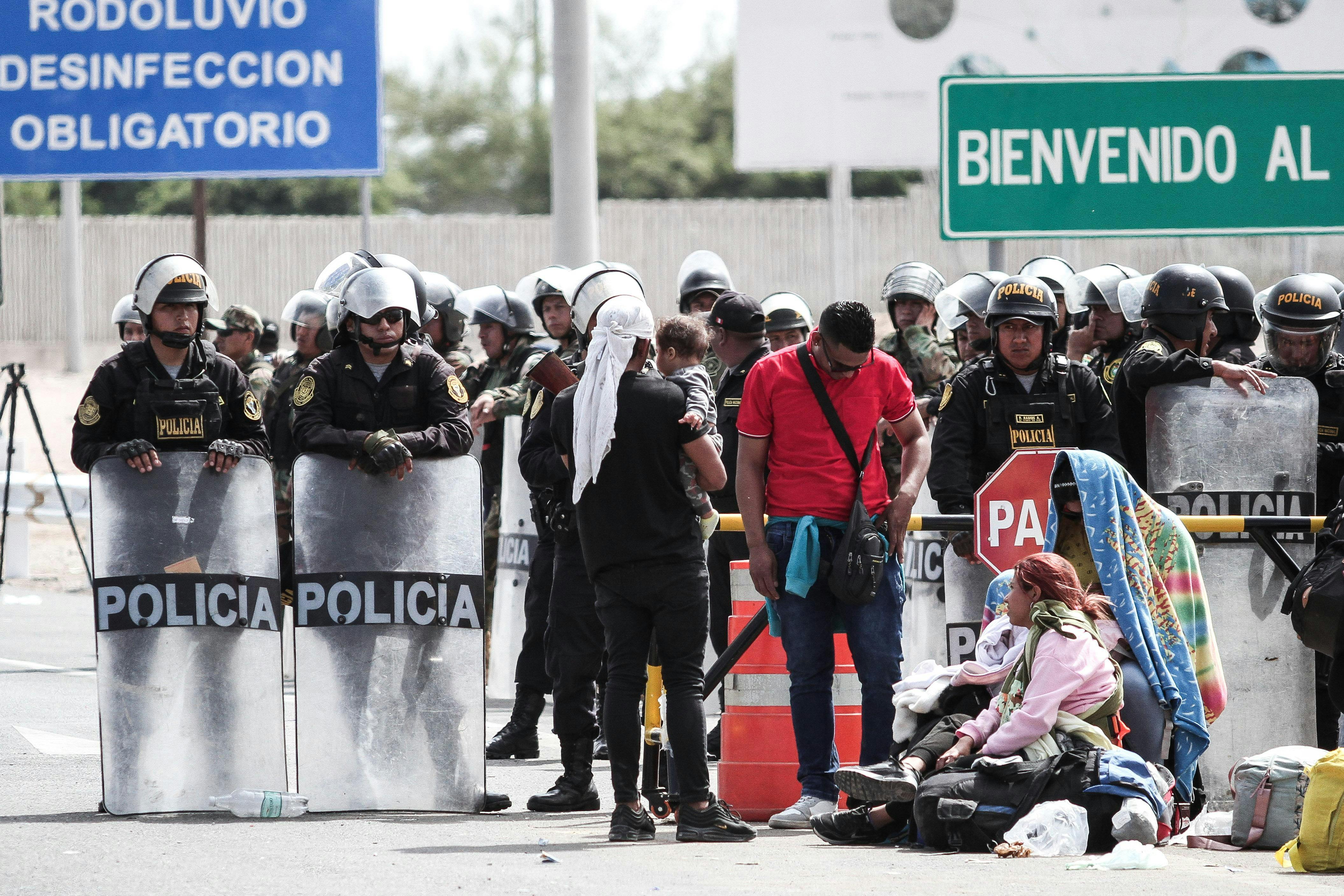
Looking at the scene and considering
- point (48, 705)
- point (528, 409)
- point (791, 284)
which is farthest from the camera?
point (791, 284)

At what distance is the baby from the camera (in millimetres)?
6898

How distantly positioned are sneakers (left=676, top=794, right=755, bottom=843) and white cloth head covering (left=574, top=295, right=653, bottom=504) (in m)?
1.17

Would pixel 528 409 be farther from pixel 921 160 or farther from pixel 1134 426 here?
pixel 921 160

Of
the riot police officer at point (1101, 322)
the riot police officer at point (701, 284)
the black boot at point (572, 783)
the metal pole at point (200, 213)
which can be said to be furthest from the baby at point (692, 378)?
the metal pole at point (200, 213)

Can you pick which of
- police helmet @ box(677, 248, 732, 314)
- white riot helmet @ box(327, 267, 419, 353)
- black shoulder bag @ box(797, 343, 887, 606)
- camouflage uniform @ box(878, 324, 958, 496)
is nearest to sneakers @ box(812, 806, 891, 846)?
black shoulder bag @ box(797, 343, 887, 606)

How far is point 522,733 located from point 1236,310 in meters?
3.88

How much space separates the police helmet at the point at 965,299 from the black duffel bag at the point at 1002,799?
4051 mm

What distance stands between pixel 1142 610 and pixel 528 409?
259 centimetres

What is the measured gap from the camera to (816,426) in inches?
286

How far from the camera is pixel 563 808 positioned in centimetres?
758

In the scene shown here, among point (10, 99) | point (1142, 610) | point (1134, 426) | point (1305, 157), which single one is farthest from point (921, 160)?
point (1142, 610)

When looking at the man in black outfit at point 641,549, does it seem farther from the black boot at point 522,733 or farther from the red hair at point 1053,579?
the black boot at point 522,733

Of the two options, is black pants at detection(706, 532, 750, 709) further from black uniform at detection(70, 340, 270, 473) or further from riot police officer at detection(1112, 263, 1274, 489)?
black uniform at detection(70, 340, 270, 473)

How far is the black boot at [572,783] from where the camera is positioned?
24.8 feet
